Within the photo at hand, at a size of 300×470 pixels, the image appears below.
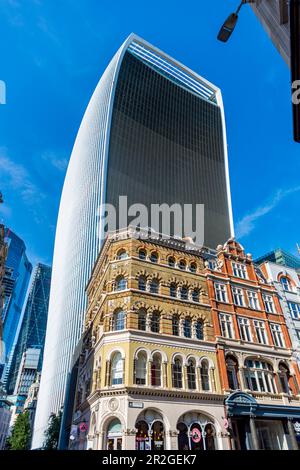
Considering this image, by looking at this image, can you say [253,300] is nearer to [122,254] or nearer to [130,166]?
[122,254]

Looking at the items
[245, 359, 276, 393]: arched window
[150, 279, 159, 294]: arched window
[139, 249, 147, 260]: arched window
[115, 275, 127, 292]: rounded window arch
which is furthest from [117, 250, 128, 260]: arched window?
[245, 359, 276, 393]: arched window

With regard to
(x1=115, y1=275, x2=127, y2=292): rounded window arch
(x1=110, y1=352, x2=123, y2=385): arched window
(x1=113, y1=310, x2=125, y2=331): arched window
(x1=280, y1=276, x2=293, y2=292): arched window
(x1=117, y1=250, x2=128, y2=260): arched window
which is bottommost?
(x1=110, y1=352, x2=123, y2=385): arched window

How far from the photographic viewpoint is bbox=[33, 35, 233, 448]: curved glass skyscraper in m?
108

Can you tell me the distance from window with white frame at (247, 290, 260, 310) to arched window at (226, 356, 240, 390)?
7.97 meters

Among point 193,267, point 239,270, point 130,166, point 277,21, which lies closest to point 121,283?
point 193,267

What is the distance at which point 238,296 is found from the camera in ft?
123

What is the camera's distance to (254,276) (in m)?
40.2

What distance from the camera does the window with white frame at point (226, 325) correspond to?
3322cm

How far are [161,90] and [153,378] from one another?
14469 cm

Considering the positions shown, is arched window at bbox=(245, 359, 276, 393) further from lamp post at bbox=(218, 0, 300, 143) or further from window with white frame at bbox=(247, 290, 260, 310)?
lamp post at bbox=(218, 0, 300, 143)

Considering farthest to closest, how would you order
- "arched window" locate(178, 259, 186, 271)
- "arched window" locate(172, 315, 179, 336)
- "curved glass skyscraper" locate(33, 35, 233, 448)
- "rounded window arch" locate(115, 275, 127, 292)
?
"curved glass skyscraper" locate(33, 35, 233, 448) → "arched window" locate(178, 259, 186, 271) → "rounded window arch" locate(115, 275, 127, 292) → "arched window" locate(172, 315, 179, 336)

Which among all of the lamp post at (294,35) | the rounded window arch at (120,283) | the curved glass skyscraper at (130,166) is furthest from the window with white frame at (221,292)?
the curved glass skyscraper at (130,166)
